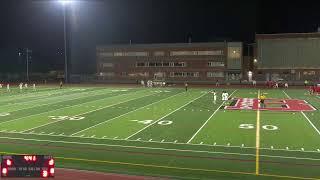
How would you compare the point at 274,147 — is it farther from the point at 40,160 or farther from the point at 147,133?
the point at 40,160

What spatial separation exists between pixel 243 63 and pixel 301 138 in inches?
2935

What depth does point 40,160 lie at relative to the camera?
8.30m

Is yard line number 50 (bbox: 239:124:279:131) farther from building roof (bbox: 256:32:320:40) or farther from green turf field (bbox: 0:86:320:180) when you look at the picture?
building roof (bbox: 256:32:320:40)

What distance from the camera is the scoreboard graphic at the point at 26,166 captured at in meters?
8.23

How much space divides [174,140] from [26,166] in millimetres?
10665

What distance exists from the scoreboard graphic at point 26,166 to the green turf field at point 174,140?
492 cm

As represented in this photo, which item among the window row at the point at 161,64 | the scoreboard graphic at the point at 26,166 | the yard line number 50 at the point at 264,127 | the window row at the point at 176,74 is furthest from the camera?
the window row at the point at 161,64

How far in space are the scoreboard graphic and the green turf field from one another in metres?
4.92

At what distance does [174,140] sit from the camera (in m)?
18.4

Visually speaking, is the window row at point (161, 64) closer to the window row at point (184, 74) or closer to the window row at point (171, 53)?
the window row at point (184, 74)

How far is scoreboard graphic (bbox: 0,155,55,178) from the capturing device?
823cm

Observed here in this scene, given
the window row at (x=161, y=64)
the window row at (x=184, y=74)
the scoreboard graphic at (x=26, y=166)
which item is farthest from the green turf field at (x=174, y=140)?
the window row at (x=161, y=64)

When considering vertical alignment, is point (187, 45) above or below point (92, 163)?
above

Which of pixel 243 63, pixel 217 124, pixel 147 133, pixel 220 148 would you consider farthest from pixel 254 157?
pixel 243 63
